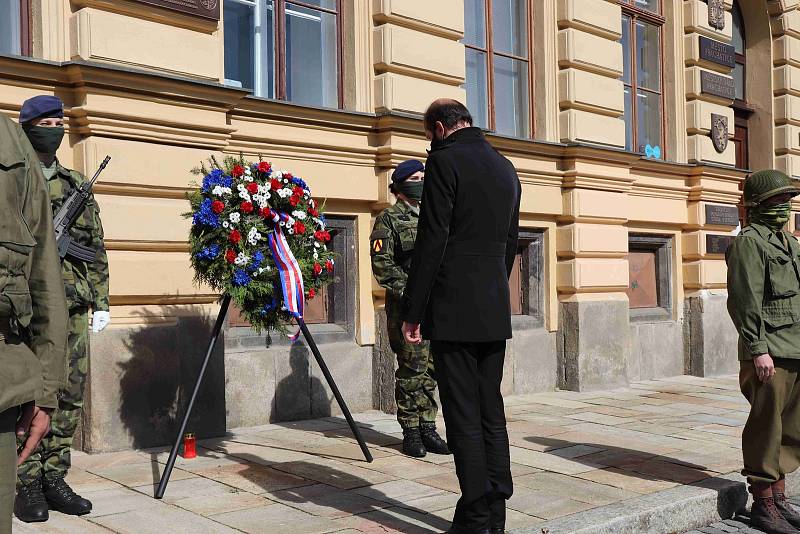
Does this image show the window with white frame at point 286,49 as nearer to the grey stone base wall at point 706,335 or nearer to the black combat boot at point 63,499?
the black combat boot at point 63,499

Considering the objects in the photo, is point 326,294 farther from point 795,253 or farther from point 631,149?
point 631,149

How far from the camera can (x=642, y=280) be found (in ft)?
37.3

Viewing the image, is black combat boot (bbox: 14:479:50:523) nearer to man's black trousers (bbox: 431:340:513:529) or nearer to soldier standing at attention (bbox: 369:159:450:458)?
man's black trousers (bbox: 431:340:513:529)

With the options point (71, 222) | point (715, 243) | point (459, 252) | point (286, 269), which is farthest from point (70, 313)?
point (715, 243)

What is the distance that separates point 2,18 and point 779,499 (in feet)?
18.3

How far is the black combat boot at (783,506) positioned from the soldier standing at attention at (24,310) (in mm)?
3850

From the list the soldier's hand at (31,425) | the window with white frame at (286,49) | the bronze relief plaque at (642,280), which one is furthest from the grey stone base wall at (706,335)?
the soldier's hand at (31,425)

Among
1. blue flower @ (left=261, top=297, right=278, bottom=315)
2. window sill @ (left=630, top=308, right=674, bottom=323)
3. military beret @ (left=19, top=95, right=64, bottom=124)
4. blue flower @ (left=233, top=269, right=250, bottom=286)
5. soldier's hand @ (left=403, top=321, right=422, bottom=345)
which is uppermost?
military beret @ (left=19, top=95, right=64, bottom=124)

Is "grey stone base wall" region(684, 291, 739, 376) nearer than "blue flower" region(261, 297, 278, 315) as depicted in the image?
No

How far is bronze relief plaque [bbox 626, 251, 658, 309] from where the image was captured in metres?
11.2

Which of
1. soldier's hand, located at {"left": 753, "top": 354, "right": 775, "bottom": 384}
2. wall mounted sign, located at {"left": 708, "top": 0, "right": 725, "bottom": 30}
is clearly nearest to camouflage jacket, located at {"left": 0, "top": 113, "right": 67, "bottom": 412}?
soldier's hand, located at {"left": 753, "top": 354, "right": 775, "bottom": 384}

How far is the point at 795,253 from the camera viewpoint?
5027mm

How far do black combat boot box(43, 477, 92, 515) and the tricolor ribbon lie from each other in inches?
60.5

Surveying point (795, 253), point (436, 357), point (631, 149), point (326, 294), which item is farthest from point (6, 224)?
point (631, 149)
